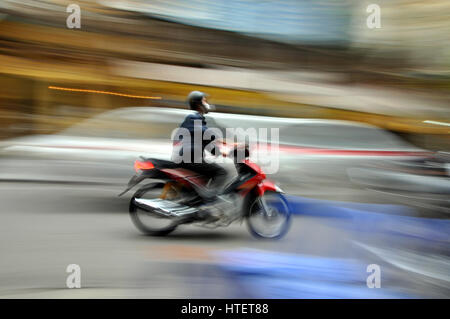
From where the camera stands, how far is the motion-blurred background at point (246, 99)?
4.60 metres

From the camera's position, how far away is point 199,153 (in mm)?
3955

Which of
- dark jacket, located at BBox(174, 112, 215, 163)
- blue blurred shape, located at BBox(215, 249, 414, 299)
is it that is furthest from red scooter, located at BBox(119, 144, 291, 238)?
blue blurred shape, located at BBox(215, 249, 414, 299)

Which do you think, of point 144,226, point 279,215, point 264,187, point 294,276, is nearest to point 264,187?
point 264,187

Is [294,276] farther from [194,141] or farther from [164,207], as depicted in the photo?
[194,141]

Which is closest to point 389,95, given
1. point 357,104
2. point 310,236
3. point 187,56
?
point 357,104

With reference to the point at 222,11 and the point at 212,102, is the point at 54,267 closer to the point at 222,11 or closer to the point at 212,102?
the point at 212,102

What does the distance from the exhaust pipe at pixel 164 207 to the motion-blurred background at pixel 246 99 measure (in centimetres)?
43

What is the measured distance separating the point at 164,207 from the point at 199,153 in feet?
1.92

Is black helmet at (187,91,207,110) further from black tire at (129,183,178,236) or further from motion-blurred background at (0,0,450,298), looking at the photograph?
black tire at (129,183,178,236)

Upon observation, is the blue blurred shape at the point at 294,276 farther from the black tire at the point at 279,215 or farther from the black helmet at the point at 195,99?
the black helmet at the point at 195,99

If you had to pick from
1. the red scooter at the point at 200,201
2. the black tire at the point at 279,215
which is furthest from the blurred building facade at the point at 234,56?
the black tire at the point at 279,215

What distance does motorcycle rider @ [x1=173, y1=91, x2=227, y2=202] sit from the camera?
394 centimetres

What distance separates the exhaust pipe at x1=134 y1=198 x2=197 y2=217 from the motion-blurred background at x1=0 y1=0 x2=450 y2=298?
0.43 metres

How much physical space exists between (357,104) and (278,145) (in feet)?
3.42
